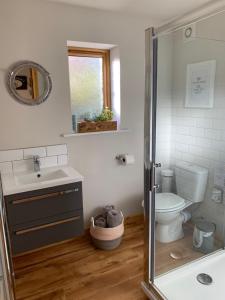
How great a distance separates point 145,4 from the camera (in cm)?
224

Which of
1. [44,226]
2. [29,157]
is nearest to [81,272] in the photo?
[44,226]

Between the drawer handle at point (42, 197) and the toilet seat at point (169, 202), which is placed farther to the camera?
the toilet seat at point (169, 202)

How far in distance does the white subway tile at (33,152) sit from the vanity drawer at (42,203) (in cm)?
50

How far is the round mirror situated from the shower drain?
6.74 ft

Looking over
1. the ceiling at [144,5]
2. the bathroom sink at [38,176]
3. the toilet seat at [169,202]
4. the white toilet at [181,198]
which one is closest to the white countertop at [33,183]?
the bathroom sink at [38,176]

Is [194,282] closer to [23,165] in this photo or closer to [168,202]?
[168,202]

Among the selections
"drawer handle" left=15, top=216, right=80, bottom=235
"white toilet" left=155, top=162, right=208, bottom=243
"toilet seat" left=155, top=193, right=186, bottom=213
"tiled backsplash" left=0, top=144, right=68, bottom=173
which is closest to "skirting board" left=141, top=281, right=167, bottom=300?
"white toilet" left=155, top=162, right=208, bottom=243

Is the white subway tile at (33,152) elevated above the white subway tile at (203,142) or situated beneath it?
situated beneath

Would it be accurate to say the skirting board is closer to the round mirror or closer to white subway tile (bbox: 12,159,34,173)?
→ white subway tile (bbox: 12,159,34,173)

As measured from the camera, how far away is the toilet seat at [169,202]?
2.22 metres

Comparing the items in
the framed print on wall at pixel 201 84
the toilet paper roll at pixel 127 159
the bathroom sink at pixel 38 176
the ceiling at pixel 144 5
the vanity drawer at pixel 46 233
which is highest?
the ceiling at pixel 144 5

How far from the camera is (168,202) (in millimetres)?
2320

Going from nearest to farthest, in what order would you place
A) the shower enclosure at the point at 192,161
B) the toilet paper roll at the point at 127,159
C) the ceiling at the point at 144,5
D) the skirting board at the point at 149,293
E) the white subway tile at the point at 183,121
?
the skirting board at the point at 149,293 → the shower enclosure at the point at 192,161 → the ceiling at the point at 144,5 → the white subway tile at the point at 183,121 → the toilet paper roll at the point at 127,159

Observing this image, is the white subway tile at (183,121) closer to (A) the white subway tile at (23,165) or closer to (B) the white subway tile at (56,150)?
(B) the white subway tile at (56,150)
